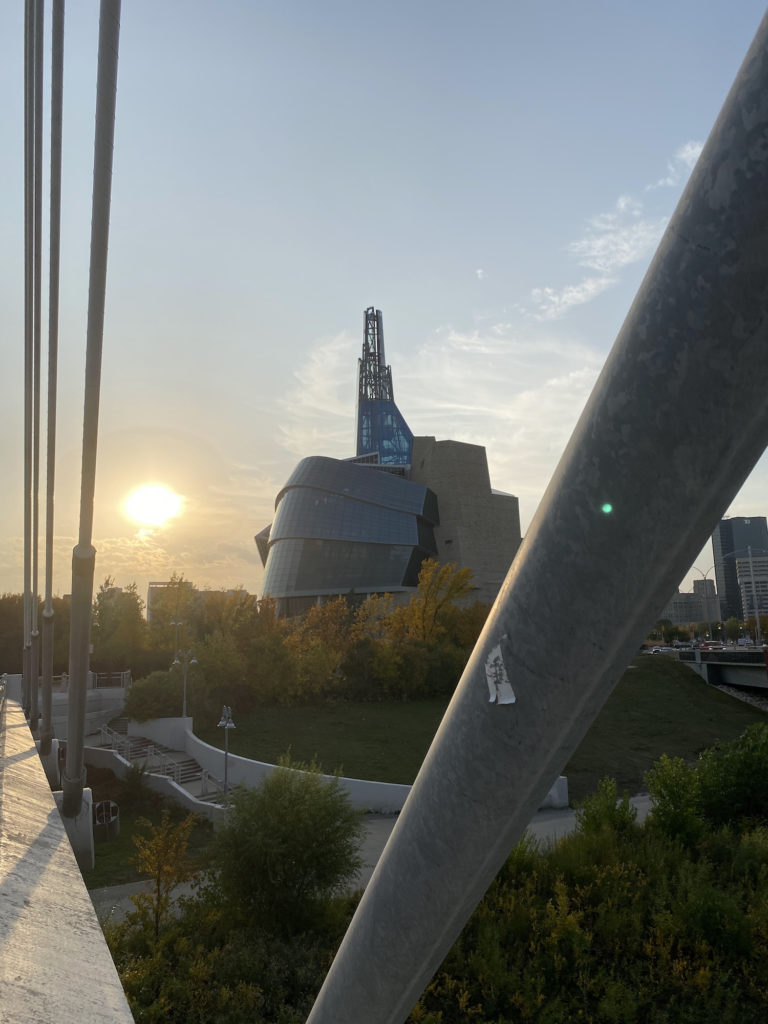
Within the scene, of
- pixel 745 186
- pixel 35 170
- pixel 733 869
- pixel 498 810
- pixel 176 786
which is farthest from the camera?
pixel 176 786

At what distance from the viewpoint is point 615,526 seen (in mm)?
810

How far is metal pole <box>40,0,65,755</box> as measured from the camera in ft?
14.3


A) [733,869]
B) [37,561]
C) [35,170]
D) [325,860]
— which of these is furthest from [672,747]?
[35,170]

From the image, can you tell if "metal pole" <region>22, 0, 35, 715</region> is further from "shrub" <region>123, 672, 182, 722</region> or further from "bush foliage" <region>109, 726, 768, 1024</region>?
"shrub" <region>123, 672, 182, 722</region>

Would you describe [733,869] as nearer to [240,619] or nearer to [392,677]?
[392,677]

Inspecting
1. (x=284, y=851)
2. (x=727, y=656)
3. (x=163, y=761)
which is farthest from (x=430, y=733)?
(x=727, y=656)

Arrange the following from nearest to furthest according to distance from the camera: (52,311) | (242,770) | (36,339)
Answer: (52,311) < (36,339) < (242,770)

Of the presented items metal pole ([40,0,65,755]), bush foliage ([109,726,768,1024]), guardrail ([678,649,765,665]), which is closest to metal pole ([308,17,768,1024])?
metal pole ([40,0,65,755])

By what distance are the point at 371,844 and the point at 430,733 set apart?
→ 12.1m

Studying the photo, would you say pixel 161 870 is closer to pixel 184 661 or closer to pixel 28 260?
A: pixel 28 260

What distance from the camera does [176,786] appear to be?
21938 mm

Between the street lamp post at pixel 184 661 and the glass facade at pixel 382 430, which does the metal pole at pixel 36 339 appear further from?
the glass facade at pixel 382 430

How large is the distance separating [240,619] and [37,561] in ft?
83.4

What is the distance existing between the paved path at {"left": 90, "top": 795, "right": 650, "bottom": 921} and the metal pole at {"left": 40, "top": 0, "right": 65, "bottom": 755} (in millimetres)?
3011
